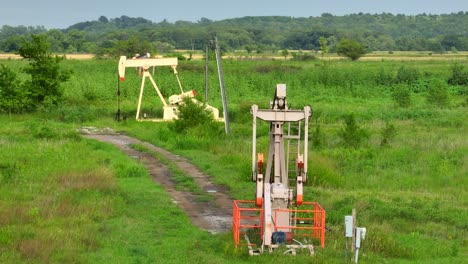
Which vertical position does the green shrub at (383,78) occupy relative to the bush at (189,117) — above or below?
below

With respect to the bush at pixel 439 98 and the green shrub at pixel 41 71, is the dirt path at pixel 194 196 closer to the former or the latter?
the green shrub at pixel 41 71

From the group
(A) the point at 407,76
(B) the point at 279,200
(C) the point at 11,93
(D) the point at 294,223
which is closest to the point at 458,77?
(A) the point at 407,76

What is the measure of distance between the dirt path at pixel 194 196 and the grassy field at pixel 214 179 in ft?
1.32

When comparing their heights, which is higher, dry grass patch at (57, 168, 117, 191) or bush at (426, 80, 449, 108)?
dry grass patch at (57, 168, 117, 191)

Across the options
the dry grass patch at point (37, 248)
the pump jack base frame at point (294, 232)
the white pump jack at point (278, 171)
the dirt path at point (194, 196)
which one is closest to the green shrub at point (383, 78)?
the dirt path at point (194, 196)

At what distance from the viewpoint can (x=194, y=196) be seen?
19.5 m

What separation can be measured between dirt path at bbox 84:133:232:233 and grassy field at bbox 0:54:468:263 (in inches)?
15.9

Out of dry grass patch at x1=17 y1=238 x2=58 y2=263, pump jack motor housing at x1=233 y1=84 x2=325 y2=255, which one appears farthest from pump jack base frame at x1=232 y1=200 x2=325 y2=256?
dry grass patch at x1=17 y1=238 x2=58 y2=263

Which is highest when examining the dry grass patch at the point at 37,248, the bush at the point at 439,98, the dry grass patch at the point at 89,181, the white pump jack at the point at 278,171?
the white pump jack at the point at 278,171

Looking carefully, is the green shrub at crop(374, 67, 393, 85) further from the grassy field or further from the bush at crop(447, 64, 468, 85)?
the grassy field

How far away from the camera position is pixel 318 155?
2520cm

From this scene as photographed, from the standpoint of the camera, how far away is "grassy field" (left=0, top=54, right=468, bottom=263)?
13625 millimetres

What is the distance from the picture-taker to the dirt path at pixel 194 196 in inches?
650

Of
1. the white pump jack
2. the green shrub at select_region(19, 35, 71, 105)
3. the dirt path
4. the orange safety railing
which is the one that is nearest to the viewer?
the orange safety railing
